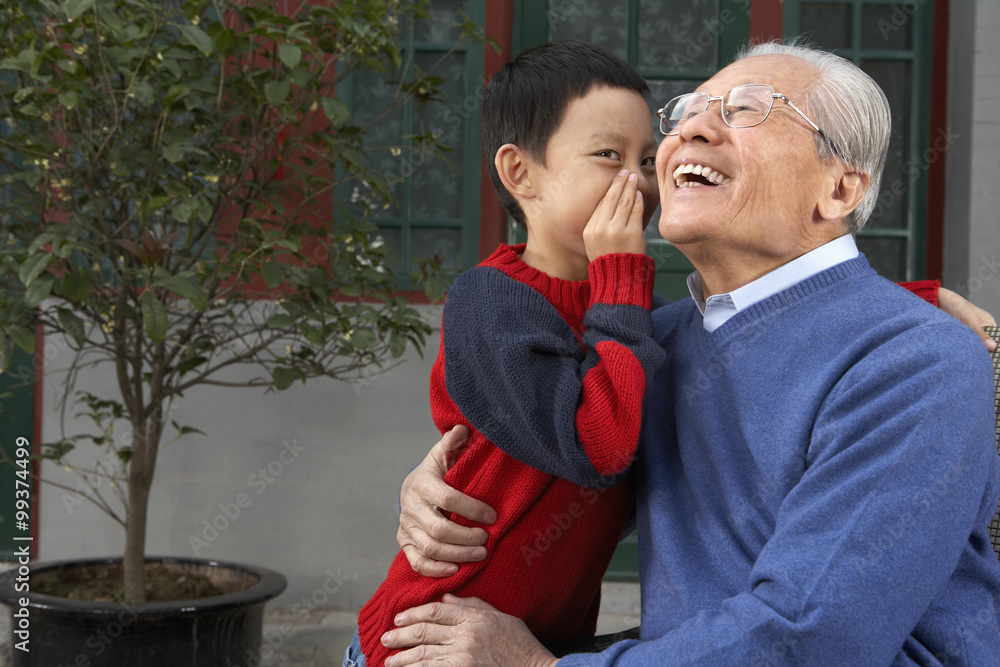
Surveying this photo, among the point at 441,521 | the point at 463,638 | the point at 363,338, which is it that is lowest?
the point at 463,638

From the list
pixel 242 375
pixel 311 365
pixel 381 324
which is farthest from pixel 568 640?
pixel 242 375

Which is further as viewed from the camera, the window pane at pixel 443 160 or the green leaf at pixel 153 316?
the window pane at pixel 443 160

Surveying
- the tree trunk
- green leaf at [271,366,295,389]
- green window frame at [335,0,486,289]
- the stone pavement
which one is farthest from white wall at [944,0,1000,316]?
the tree trunk

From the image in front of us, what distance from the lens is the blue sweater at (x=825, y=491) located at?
942 mm

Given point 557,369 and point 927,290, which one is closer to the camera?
point 557,369

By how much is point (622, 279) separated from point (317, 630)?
2.78 metres

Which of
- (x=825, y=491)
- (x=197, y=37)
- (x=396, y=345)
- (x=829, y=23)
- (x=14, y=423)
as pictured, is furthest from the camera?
(x=829, y=23)

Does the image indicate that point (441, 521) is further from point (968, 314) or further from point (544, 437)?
point (968, 314)

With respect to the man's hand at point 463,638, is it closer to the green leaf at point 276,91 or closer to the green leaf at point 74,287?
the green leaf at point 74,287

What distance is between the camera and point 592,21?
12.6 ft

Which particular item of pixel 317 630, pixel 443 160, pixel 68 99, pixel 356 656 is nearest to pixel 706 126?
pixel 356 656

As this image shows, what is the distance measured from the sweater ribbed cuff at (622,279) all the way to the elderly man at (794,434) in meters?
0.07

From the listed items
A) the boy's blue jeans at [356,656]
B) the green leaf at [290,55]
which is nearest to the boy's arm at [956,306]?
the boy's blue jeans at [356,656]

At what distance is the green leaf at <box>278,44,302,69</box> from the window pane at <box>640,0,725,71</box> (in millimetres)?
1999
